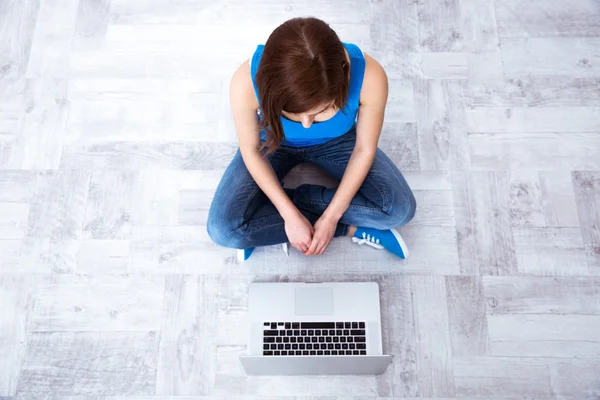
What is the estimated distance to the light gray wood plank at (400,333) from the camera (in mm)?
1321

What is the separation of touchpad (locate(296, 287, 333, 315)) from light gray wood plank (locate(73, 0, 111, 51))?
129cm

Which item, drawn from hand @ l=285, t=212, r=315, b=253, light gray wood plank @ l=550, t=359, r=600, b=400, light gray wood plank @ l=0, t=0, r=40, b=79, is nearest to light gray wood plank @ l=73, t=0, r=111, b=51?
light gray wood plank @ l=0, t=0, r=40, b=79

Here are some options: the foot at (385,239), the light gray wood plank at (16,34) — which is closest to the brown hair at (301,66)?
the foot at (385,239)

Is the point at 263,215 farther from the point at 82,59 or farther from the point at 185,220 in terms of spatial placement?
the point at 82,59

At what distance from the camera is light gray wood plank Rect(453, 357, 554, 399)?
51.6 inches

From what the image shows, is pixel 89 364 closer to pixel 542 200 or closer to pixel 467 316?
pixel 467 316

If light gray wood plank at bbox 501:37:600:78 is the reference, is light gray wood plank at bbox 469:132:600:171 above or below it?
below

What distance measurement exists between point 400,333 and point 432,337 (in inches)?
4.0

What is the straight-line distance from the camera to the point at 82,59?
1.72m

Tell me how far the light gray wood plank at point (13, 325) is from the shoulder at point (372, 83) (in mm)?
1245

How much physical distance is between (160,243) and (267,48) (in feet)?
2.86

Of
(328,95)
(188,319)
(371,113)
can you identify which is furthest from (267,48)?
(188,319)

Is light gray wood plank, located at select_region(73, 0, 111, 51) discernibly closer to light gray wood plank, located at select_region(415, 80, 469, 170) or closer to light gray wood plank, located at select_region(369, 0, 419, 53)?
light gray wood plank, located at select_region(369, 0, 419, 53)

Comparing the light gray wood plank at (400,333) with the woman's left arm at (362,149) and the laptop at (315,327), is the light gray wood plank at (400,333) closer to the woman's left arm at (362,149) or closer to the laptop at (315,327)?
the laptop at (315,327)
